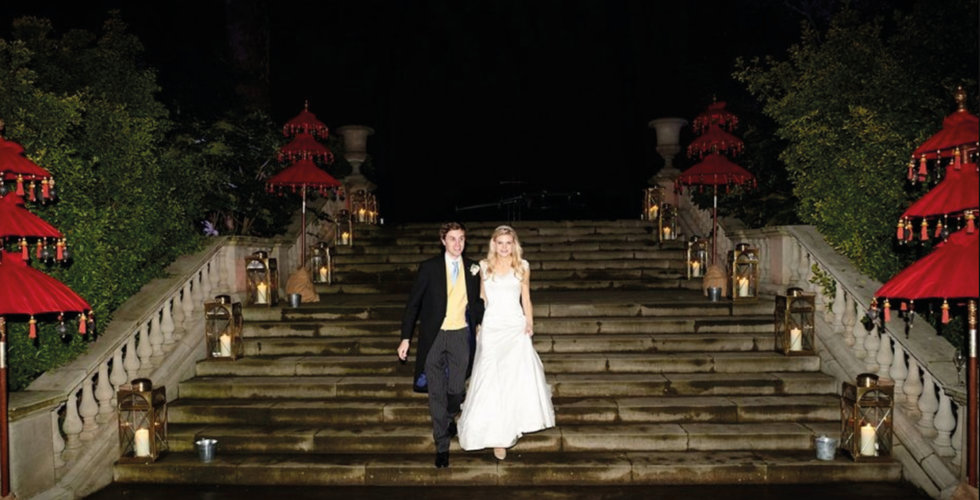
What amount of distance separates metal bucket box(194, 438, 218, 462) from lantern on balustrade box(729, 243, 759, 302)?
22.1ft

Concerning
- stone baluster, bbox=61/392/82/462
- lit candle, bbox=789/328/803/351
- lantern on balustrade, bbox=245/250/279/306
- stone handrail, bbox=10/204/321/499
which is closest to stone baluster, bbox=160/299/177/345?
stone handrail, bbox=10/204/321/499

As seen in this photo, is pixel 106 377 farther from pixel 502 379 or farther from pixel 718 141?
pixel 718 141

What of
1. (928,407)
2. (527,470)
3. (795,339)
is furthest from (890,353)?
(527,470)

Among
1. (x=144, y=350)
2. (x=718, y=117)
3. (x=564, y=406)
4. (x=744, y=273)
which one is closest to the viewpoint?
(x=564, y=406)

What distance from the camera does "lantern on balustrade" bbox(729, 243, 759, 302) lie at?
28.3ft

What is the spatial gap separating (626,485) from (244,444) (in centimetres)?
367

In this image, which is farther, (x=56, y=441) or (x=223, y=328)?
(x=223, y=328)

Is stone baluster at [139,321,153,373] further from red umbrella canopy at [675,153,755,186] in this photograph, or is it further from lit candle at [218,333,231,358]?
red umbrella canopy at [675,153,755,186]

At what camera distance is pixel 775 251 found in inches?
339

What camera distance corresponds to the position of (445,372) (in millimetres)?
5488

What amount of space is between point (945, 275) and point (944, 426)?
2.09m

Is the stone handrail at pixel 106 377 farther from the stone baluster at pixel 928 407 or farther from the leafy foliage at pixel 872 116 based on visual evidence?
the leafy foliage at pixel 872 116

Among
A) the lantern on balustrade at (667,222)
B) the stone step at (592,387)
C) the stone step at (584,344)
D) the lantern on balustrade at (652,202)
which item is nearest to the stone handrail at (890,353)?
the stone step at (592,387)

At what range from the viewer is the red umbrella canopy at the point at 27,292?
4117mm
